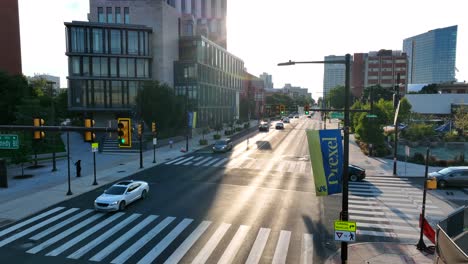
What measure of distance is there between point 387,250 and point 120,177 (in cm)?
2210

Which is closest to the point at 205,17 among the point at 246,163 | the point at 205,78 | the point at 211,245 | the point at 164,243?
the point at 205,78

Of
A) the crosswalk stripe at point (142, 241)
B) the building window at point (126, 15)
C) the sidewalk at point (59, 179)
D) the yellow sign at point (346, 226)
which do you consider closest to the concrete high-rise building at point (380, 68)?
Result: the building window at point (126, 15)

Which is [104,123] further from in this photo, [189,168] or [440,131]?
[440,131]

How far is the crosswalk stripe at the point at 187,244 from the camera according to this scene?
1312 cm

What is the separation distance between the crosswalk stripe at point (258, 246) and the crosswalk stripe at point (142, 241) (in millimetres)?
4867

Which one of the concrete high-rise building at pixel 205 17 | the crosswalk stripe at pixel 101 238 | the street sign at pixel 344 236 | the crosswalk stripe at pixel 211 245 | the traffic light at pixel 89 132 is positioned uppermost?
the concrete high-rise building at pixel 205 17

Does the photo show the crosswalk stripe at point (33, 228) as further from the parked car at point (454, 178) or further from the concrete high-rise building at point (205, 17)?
the concrete high-rise building at point (205, 17)

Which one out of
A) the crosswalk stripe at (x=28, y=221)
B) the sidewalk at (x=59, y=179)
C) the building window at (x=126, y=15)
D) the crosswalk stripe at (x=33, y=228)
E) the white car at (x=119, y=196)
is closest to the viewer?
the crosswalk stripe at (x=33, y=228)

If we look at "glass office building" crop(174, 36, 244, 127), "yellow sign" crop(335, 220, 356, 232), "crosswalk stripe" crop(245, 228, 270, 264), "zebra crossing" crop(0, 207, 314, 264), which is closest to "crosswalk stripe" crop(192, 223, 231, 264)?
"zebra crossing" crop(0, 207, 314, 264)

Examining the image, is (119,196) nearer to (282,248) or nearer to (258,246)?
(258,246)

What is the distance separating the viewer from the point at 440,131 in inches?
2301

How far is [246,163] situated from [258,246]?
20.7 meters

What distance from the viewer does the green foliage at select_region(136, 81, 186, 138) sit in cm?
4941

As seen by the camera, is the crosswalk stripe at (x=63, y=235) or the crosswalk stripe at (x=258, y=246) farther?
the crosswalk stripe at (x=63, y=235)
